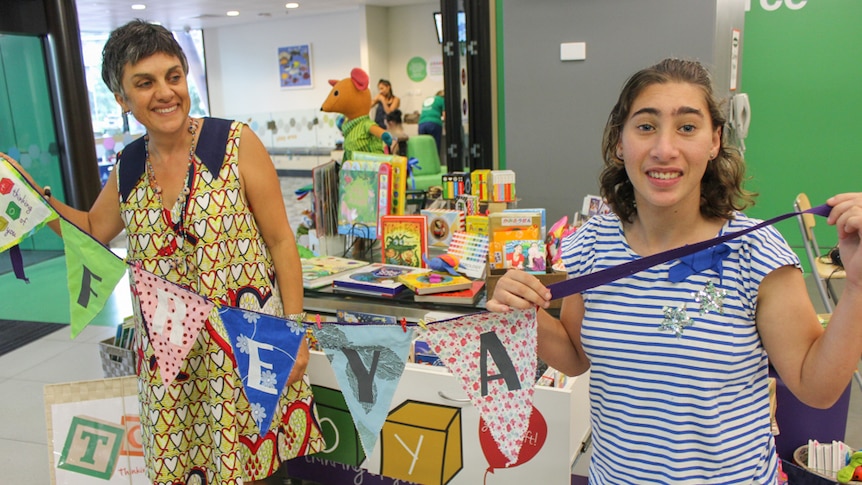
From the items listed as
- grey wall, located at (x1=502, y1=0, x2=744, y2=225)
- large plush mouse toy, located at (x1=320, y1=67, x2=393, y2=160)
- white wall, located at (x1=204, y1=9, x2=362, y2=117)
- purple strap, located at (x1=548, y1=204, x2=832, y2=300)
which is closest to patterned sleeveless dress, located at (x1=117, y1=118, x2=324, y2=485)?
purple strap, located at (x1=548, y1=204, x2=832, y2=300)

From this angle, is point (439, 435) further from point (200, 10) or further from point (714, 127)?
point (200, 10)

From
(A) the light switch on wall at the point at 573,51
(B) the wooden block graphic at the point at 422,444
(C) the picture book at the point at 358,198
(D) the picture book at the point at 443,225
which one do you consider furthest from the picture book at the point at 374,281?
(A) the light switch on wall at the point at 573,51

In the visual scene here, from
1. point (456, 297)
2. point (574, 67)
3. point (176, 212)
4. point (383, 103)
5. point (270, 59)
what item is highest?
point (270, 59)

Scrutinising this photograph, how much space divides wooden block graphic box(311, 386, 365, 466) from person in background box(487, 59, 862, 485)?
121cm

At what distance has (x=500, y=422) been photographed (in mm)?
1360

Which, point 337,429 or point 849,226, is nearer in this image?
point 849,226

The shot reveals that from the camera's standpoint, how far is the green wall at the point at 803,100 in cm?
543

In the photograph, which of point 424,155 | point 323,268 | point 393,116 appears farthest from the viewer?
point 393,116

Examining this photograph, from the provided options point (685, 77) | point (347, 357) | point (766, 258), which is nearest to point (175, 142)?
point (347, 357)

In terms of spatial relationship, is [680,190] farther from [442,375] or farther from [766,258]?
[442,375]

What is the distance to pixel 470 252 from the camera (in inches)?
109

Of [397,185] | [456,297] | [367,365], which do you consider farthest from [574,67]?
[367,365]

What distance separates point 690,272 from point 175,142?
1.35 m

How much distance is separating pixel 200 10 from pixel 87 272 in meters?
11.8
